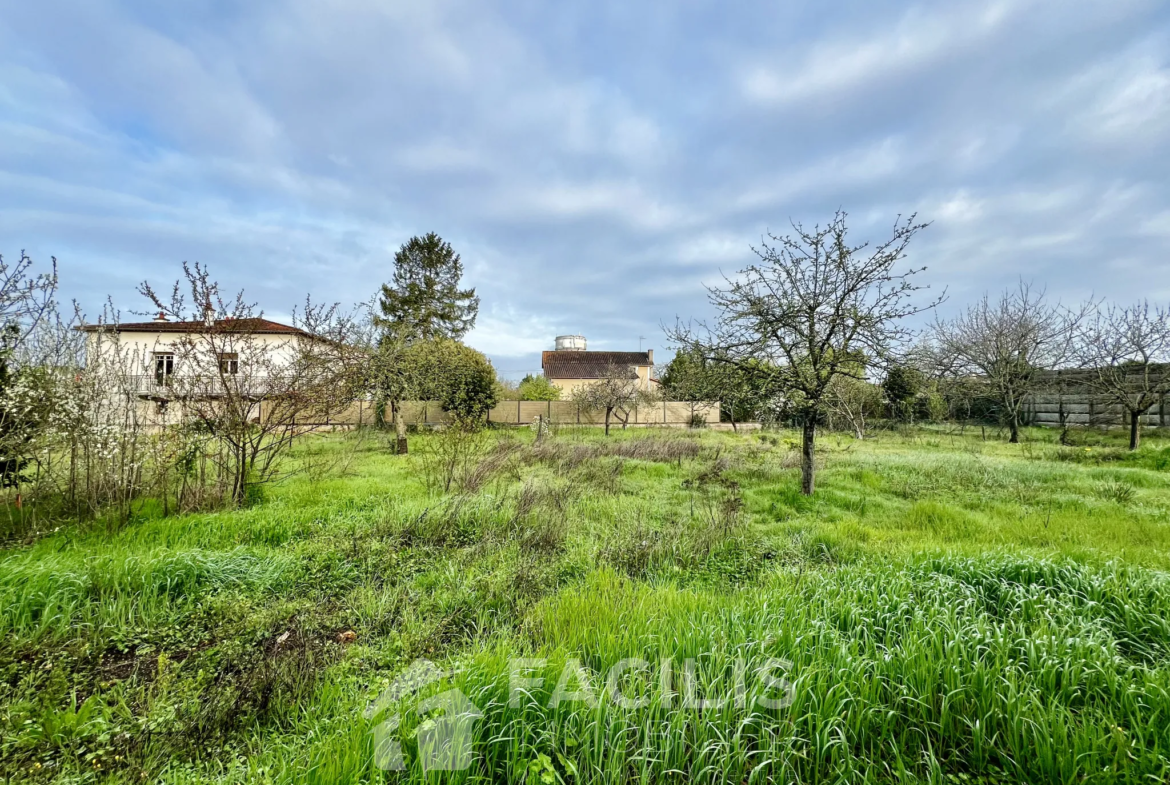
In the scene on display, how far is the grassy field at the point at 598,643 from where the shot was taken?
1979 mm

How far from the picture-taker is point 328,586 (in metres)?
4.12

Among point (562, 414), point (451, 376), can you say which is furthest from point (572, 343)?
point (451, 376)

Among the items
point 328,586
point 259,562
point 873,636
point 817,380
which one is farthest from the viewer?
point 817,380

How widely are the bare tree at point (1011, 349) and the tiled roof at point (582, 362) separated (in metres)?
24.5

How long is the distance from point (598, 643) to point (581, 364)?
4193 cm

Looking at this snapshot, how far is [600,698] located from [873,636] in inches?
80.5

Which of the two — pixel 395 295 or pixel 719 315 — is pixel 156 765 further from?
pixel 395 295

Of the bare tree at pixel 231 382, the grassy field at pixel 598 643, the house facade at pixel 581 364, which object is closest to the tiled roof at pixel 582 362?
the house facade at pixel 581 364

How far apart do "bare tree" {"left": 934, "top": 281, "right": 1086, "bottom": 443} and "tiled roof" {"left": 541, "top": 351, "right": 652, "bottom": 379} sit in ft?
80.3

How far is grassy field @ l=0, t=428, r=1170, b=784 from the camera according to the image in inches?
77.9

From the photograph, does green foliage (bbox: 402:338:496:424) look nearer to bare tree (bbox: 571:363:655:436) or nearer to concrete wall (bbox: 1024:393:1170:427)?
bare tree (bbox: 571:363:655:436)

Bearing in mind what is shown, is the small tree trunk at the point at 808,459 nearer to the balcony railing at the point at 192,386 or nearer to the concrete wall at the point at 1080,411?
the balcony railing at the point at 192,386

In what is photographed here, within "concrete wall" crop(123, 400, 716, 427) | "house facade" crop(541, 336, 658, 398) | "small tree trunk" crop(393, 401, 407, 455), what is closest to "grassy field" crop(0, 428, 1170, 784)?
"small tree trunk" crop(393, 401, 407, 455)

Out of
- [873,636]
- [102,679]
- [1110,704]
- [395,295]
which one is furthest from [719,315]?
[395,295]
